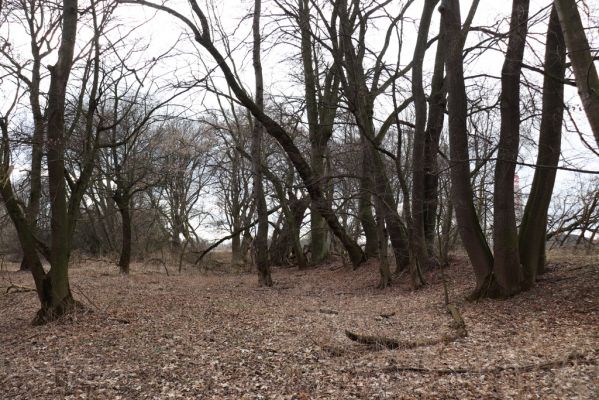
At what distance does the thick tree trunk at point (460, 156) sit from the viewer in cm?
883

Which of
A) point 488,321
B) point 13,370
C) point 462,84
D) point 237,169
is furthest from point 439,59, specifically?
point 237,169

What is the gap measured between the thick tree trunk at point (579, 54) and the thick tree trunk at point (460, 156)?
4462 mm

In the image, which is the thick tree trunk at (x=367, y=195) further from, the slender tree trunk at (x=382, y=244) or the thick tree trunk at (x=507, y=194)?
the thick tree trunk at (x=507, y=194)

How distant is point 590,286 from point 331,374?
5061 mm

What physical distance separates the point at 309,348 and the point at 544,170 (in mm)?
5044

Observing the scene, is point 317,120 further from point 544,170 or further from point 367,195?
point 544,170

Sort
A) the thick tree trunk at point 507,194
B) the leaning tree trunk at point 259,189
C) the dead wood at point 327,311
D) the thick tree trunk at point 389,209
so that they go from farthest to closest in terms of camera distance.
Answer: the leaning tree trunk at point 259,189, the thick tree trunk at point 389,209, the dead wood at point 327,311, the thick tree trunk at point 507,194

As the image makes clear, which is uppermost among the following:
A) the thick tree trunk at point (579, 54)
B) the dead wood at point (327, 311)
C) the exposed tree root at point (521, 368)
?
the thick tree trunk at point (579, 54)

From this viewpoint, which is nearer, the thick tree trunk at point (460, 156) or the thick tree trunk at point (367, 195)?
the thick tree trunk at point (460, 156)

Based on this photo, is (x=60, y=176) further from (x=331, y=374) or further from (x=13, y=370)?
(x=331, y=374)

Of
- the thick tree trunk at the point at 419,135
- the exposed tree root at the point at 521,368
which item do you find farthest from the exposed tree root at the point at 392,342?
the thick tree trunk at the point at 419,135

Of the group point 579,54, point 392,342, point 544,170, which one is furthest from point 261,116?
point 579,54

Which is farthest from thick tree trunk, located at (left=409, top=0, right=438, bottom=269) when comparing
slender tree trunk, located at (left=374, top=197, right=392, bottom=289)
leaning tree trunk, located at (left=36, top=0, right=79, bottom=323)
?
leaning tree trunk, located at (left=36, top=0, right=79, bottom=323)

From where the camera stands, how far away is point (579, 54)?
4.35m
